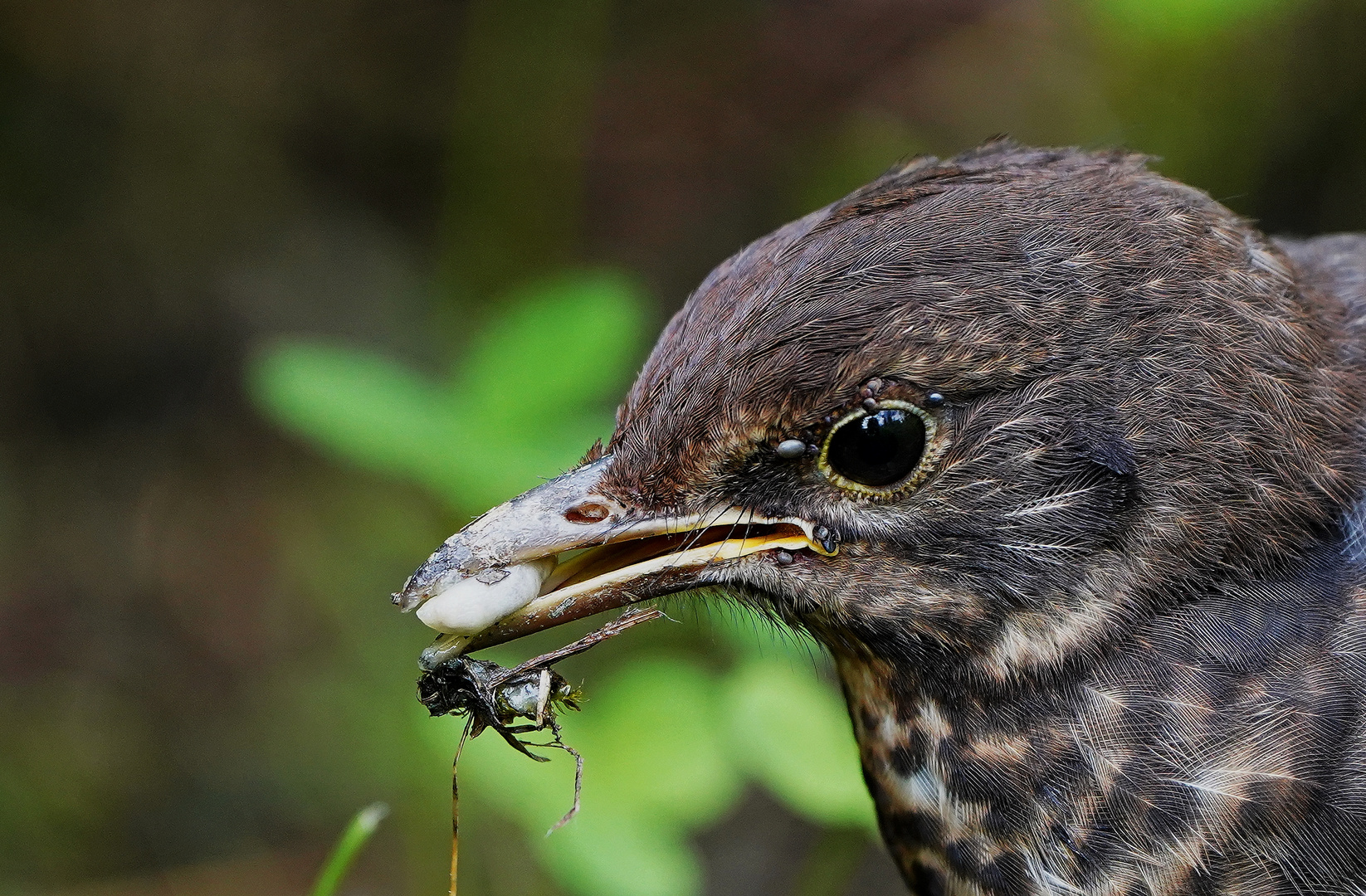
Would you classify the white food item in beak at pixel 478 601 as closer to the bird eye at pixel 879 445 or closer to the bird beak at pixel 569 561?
the bird beak at pixel 569 561

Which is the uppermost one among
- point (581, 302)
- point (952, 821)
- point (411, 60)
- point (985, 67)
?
point (411, 60)

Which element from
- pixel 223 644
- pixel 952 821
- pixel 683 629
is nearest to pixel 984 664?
pixel 952 821

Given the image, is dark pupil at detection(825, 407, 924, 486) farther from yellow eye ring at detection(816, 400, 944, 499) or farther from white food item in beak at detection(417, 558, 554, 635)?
white food item in beak at detection(417, 558, 554, 635)

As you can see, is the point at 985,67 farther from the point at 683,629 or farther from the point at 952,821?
the point at 952,821

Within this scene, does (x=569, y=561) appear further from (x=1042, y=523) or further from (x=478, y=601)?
(x=1042, y=523)

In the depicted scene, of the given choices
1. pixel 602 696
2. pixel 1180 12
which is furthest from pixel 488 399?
pixel 1180 12

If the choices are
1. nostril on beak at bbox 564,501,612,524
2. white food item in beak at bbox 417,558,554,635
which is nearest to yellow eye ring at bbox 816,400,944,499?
nostril on beak at bbox 564,501,612,524

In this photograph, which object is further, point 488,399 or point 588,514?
point 488,399
